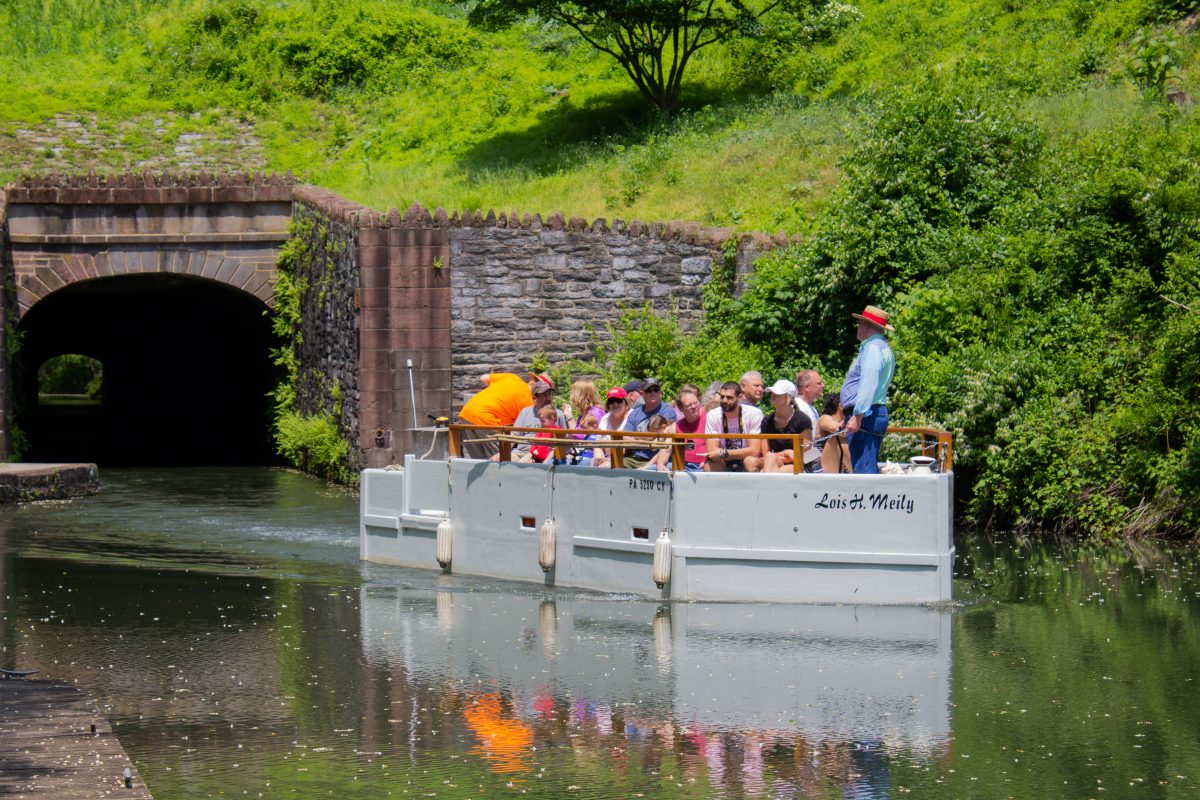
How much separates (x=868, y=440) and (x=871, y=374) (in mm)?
638

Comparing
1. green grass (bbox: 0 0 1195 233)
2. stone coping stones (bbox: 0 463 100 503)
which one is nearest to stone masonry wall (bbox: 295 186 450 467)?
stone coping stones (bbox: 0 463 100 503)

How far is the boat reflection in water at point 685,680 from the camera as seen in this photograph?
836 centimetres

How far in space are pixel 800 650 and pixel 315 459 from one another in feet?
53.6

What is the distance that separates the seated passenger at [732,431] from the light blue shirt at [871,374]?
3.22 ft

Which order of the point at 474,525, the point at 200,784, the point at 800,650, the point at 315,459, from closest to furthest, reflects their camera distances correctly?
the point at 200,784 < the point at 800,650 < the point at 474,525 < the point at 315,459

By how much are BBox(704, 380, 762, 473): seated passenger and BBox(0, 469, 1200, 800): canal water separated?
1.25 meters

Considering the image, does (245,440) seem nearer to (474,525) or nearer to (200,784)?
(474,525)

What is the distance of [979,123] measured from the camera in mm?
22141

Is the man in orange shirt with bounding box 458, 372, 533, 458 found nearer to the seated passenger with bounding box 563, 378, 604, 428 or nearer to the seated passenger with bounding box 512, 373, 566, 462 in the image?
the seated passenger with bounding box 512, 373, 566, 462

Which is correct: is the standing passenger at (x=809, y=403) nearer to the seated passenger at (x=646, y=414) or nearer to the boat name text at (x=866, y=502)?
the boat name text at (x=866, y=502)

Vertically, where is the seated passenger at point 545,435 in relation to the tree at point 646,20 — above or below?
below

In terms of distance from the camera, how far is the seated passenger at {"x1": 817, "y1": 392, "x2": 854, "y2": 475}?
1347 cm

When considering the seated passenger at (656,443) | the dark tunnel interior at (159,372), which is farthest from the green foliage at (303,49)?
the seated passenger at (656,443)

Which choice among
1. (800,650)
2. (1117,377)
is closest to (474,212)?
(1117,377)
